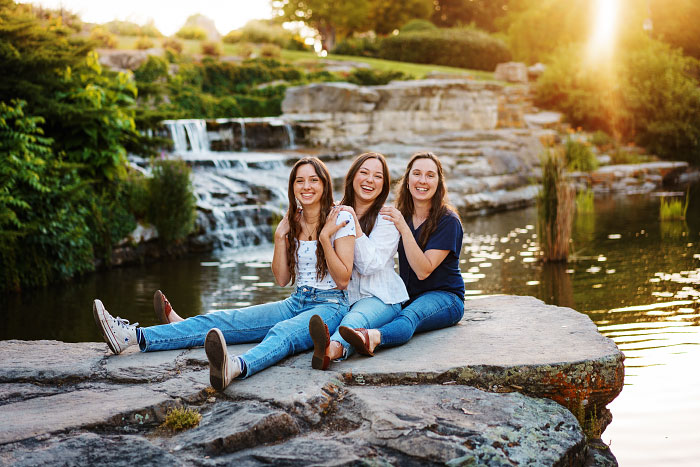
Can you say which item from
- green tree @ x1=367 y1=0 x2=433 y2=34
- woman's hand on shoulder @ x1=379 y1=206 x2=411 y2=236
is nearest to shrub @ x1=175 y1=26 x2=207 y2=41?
green tree @ x1=367 y1=0 x2=433 y2=34

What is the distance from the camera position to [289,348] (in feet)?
13.0

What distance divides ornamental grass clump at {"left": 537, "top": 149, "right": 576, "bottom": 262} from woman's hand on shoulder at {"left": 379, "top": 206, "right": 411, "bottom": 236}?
508 centimetres

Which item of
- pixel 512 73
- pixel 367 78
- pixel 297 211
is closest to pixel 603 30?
pixel 512 73

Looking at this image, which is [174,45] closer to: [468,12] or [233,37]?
[233,37]

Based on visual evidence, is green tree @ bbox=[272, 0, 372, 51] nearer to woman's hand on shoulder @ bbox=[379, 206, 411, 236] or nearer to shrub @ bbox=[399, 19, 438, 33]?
shrub @ bbox=[399, 19, 438, 33]

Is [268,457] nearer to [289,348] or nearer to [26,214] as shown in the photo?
[289,348]

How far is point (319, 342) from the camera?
3.68m

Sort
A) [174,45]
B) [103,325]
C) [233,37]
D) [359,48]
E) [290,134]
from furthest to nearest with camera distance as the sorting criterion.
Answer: [233,37] < [359,48] < [174,45] < [290,134] < [103,325]

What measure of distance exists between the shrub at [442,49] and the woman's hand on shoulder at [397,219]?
28.6m

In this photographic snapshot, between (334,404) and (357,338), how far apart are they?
501mm

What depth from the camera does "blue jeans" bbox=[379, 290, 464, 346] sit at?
4152mm

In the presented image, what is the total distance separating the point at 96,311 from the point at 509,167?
48.7ft

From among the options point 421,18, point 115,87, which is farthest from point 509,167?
point 421,18

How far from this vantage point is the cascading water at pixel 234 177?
11672 mm
